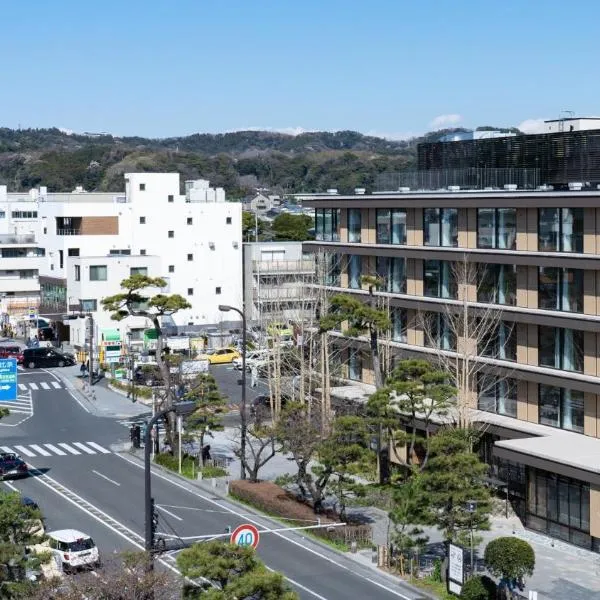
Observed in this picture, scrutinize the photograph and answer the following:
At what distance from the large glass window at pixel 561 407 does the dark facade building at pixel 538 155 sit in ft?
22.2

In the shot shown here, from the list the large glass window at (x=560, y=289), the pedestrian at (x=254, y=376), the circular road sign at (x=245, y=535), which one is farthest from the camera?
the pedestrian at (x=254, y=376)

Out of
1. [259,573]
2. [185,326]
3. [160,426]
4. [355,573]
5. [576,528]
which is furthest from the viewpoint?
[185,326]

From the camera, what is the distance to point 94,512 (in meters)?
35.9

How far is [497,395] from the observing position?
38094 mm

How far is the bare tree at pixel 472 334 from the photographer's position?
3738 cm

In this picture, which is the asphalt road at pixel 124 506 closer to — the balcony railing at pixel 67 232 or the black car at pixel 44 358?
the black car at pixel 44 358

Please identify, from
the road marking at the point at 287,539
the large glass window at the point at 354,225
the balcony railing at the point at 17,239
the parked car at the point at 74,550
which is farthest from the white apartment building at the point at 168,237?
the parked car at the point at 74,550

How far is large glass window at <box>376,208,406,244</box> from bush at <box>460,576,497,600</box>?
1867 cm

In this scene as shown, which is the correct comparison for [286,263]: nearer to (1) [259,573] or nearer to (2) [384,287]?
(2) [384,287]

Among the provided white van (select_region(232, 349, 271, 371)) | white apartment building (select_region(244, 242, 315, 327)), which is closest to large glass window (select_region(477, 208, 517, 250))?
white van (select_region(232, 349, 271, 371))

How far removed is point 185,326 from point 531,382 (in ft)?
149

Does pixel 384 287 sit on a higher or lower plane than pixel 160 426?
higher

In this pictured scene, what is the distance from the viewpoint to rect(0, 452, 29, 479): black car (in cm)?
4041

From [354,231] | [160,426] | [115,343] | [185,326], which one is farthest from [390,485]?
[185,326]
